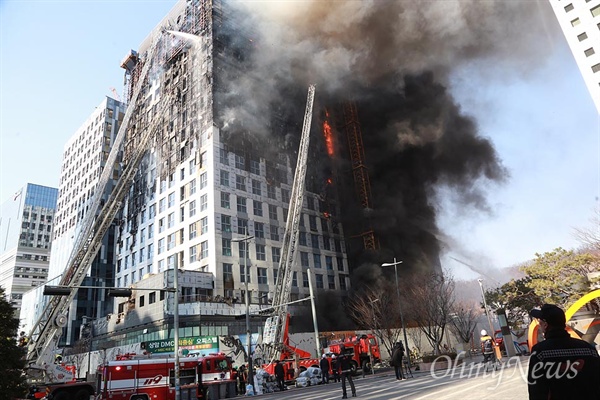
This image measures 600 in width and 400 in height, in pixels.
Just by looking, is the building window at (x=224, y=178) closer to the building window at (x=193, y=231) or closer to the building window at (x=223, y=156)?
the building window at (x=223, y=156)

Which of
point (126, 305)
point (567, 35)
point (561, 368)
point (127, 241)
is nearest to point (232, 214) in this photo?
point (126, 305)

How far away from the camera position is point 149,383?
63.3ft

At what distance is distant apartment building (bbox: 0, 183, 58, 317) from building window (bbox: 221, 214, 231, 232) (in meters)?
92.5

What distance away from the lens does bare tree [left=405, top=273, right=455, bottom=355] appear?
126 feet

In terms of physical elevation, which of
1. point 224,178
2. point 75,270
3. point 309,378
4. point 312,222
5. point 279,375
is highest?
point 224,178

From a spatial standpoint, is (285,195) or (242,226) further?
(285,195)

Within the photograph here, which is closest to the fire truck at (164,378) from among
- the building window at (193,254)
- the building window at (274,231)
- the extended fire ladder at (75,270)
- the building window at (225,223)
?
the extended fire ladder at (75,270)

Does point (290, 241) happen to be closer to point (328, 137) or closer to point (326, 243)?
point (326, 243)

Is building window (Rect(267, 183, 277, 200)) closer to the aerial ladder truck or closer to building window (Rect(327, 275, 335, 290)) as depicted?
the aerial ladder truck

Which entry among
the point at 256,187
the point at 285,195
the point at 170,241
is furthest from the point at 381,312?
the point at 170,241

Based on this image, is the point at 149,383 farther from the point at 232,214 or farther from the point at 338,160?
the point at 338,160

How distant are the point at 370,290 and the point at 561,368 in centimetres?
5144

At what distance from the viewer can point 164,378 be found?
1970 cm

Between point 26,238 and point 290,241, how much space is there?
11236 centimetres
